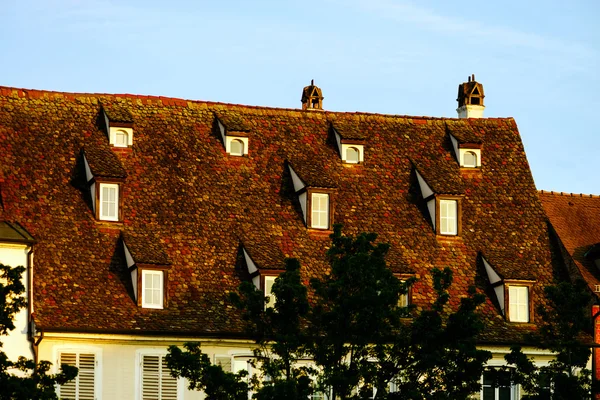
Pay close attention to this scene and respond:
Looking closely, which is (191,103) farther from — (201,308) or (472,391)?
(472,391)

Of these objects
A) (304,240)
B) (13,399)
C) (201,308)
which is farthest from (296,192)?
(13,399)

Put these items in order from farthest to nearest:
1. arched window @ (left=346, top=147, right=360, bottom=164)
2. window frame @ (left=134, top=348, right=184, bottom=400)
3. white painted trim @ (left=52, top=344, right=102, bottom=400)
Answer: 1. arched window @ (left=346, top=147, right=360, bottom=164)
2. window frame @ (left=134, top=348, right=184, bottom=400)
3. white painted trim @ (left=52, top=344, right=102, bottom=400)

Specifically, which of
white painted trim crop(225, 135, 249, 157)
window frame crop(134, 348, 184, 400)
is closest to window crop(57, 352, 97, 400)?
window frame crop(134, 348, 184, 400)

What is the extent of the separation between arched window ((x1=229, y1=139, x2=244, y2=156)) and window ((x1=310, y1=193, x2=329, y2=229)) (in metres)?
3.56

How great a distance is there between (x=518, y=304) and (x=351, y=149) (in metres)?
8.98

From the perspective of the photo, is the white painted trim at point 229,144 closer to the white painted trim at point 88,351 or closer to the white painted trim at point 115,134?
the white painted trim at point 115,134

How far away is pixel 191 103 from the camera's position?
74.4 meters

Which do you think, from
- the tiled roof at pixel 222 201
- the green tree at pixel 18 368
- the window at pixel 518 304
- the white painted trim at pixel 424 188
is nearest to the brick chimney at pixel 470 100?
the tiled roof at pixel 222 201

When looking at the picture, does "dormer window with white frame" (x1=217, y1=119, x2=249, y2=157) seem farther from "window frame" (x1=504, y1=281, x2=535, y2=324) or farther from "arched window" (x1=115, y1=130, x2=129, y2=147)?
"window frame" (x1=504, y1=281, x2=535, y2=324)

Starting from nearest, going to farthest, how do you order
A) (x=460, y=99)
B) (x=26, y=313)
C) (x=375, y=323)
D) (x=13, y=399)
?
(x=13, y=399) < (x=375, y=323) < (x=26, y=313) < (x=460, y=99)

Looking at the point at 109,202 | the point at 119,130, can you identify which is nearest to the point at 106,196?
the point at 109,202

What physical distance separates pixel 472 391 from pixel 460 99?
2323 cm

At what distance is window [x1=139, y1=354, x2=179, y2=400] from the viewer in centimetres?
6612

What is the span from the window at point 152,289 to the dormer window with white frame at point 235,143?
299 inches
